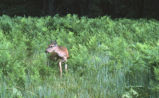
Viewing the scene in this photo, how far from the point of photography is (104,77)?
5.93 metres

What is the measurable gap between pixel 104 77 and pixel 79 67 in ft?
2.96

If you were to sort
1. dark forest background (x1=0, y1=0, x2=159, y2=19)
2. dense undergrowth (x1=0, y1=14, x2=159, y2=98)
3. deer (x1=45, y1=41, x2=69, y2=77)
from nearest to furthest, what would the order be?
dense undergrowth (x1=0, y1=14, x2=159, y2=98), deer (x1=45, y1=41, x2=69, y2=77), dark forest background (x1=0, y1=0, x2=159, y2=19)

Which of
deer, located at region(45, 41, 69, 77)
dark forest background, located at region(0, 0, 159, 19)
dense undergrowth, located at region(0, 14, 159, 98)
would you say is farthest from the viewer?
dark forest background, located at region(0, 0, 159, 19)

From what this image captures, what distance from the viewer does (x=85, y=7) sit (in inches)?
995

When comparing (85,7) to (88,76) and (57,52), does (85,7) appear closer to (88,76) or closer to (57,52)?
(57,52)

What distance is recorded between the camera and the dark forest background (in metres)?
23.7

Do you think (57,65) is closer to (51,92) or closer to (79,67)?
(79,67)

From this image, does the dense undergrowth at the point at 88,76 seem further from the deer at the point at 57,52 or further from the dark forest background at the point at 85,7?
the dark forest background at the point at 85,7

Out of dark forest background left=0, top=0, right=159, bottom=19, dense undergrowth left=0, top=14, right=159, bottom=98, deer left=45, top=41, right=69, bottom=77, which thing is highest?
dark forest background left=0, top=0, right=159, bottom=19

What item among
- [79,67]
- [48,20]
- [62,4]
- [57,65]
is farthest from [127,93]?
[62,4]

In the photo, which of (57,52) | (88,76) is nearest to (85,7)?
(57,52)

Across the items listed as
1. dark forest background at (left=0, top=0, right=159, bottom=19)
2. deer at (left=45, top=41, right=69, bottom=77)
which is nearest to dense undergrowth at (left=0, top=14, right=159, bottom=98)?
deer at (left=45, top=41, right=69, bottom=77)

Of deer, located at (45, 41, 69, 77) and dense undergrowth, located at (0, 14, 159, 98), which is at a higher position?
deer, located at (45, 41, 69, 77)

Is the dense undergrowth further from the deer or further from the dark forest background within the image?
the dark forest background
